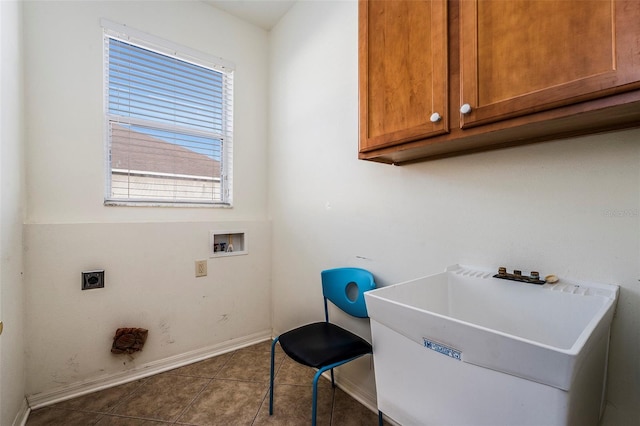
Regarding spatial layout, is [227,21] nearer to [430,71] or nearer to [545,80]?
[430,71]

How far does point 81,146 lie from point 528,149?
2382 millimetres

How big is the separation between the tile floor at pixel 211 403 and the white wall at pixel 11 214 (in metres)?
0.30

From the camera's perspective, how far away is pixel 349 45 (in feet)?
5.55

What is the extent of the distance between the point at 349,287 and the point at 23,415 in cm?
189

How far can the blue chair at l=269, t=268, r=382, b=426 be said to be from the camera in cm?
127

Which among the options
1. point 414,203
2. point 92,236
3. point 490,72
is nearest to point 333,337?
point 414,203

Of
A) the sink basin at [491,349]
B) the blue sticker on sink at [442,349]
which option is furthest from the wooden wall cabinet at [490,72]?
the blue sticker on sink at [442,349]

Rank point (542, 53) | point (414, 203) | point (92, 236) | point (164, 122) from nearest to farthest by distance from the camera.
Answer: point (542, 53)
point (414, 203)
point (92, 236)
point (164, 122)

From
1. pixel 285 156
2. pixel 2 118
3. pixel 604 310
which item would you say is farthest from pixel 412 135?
pixel 2 118

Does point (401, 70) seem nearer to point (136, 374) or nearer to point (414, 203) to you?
point (414, 203)

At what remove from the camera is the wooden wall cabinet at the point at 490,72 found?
65 centimetres

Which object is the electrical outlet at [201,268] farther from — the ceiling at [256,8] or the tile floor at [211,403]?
the ceiling at [256,8]

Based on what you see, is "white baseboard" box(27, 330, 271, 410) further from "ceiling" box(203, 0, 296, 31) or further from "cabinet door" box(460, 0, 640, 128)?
"ceiling" box(203, 0, 296, 31)

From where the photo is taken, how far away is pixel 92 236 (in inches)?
69.0
